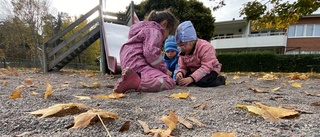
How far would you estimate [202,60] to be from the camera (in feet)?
6.73

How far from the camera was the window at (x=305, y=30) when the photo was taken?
46.9 feet

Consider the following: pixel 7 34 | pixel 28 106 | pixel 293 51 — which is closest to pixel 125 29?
pixel 28 106

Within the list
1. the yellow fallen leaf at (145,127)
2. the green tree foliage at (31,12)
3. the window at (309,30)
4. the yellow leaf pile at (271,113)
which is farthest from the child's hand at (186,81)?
the window at (309,30)

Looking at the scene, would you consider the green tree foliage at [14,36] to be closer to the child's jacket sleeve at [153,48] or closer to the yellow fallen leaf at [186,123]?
the child's jacket sleeve at [153,48]

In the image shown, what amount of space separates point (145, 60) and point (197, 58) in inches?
24.6

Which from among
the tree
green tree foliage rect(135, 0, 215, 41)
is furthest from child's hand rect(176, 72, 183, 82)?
green tree foliage rect(135, 0, 215, 41)

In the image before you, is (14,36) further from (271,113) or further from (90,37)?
(271,113)

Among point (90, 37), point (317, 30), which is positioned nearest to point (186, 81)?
point (90, 37)

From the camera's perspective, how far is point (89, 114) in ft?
2.23

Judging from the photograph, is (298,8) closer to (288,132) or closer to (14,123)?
(288,132)

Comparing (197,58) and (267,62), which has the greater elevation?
(197,58)

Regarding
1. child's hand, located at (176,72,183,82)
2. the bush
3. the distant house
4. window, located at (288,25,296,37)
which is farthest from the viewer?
window, located at (288,25,296,37)

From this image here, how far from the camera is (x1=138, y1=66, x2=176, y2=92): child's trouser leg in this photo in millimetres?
1591

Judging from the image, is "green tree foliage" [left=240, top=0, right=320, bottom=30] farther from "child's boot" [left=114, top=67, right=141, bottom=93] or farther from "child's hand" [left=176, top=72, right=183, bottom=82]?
"child's boot" [left=114, top=67, right=141, bottom=93]
